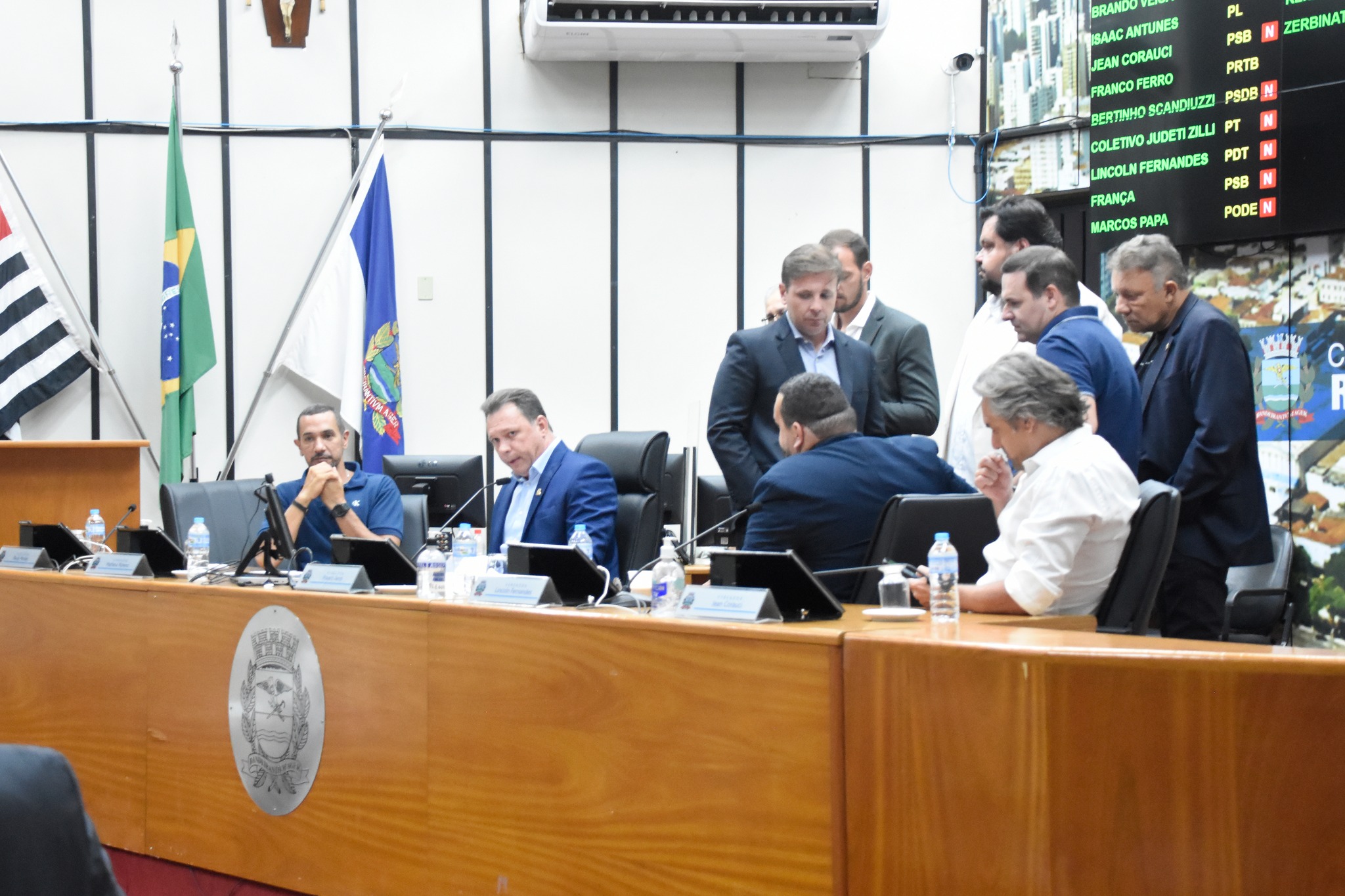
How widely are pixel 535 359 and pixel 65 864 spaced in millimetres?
5118

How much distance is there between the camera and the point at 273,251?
19.0 ft

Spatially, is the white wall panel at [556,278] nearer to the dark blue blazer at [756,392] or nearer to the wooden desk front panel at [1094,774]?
the dark blue blazer at [756,392]

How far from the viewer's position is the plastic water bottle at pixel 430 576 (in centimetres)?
226

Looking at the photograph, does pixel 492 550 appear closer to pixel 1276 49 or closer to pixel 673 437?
pixel 673 437

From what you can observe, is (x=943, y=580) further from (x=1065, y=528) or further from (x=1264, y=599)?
(x=1264, y=599)

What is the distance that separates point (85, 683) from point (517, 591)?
3.95ft

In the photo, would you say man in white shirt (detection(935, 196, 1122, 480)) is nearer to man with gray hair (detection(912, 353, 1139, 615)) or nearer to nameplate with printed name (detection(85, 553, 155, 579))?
man with gray hair (detection(912, 353, 1139, 615))

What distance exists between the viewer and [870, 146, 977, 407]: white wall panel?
6039 millimetres

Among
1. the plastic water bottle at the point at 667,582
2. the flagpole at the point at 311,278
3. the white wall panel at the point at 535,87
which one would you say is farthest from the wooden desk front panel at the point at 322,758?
the white wall panel at the point at 535,87

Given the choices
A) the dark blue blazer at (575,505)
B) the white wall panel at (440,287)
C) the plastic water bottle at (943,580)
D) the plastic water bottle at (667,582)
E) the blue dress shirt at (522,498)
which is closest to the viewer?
the plastic water bottle at (943,580)

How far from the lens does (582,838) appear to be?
183 cm

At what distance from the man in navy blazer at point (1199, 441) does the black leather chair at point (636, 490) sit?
1.28 m

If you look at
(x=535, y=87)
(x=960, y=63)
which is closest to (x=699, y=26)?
(x=535, y=87)

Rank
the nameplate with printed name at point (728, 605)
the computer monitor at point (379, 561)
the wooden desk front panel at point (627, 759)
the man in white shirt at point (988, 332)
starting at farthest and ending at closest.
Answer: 1. the man in white shirt at point (988, 332)
2. the computer monitor at point (379, 561)
3. the nameplate with printed name at point (728, 605)
4. the wooden desk front panel at point (627, 759)
